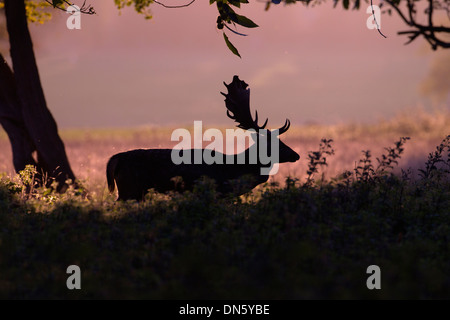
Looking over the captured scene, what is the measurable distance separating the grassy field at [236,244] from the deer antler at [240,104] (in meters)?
1.64

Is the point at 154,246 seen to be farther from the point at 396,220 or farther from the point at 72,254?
the point at 396,220

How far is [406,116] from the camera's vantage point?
39812 millimetres

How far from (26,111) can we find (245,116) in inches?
227

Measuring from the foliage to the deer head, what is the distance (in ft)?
4.27

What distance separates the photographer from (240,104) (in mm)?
11141

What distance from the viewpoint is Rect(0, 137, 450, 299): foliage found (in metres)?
6.46

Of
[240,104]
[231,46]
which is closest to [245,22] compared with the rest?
[231,46]

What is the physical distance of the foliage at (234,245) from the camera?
21.2ft

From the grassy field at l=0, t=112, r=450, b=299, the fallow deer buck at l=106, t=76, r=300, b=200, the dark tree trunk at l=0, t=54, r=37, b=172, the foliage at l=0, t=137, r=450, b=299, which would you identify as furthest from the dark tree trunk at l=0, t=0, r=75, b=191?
the foliage at l=0, t=137, r=450, b=299

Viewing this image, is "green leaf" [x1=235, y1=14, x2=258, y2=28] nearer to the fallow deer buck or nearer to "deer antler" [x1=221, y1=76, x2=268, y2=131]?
"deer antler" [x1=221, y1=76, x2=268, y2=131]
